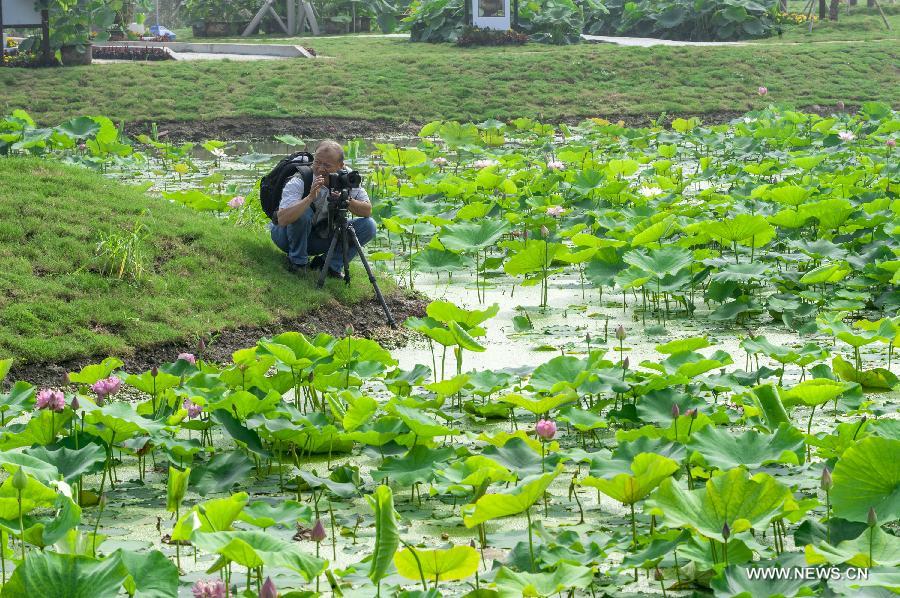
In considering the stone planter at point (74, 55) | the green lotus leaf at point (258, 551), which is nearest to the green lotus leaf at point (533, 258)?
the green lotus leaf at point (258, 551)

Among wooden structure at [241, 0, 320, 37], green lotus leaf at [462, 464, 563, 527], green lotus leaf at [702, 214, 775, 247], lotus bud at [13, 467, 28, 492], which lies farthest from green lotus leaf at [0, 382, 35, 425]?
wooden structure at [241, 0, 320, 37]

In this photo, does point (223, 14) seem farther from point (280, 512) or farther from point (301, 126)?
point (280, 512)

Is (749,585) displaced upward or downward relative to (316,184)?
downward

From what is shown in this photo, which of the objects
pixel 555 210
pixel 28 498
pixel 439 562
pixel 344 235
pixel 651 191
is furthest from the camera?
pixel 651 191

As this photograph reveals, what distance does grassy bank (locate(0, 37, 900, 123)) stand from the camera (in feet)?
52.7

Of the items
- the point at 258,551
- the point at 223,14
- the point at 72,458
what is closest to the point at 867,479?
the point at 258,551

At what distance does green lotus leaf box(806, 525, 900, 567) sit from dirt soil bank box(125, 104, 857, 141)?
42.3 feet

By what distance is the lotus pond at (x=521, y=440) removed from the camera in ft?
8.47

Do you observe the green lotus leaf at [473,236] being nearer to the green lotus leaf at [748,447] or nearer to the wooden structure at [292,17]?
the green lotus leaf at [748,447]

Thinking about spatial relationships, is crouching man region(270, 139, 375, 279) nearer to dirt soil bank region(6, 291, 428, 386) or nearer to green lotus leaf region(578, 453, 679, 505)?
dirt soil bank region(6, 291, 428, 386)

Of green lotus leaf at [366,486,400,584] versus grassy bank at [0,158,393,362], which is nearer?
green lotus leaf at [366,486,400,584]

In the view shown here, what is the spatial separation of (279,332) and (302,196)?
720 mm

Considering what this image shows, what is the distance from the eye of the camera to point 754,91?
57.1 ft

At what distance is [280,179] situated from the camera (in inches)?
235
